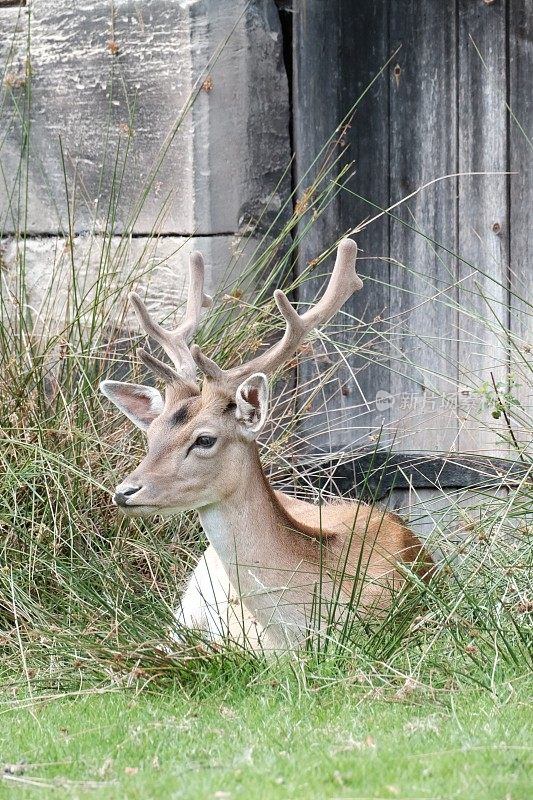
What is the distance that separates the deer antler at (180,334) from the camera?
16.6 ft

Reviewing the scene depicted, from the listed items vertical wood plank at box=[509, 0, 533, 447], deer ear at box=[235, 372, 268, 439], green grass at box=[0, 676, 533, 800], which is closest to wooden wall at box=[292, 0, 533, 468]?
vertical wood plank at box=[509, 0, 533, 447]

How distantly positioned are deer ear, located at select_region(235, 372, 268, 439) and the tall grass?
44 centimetres

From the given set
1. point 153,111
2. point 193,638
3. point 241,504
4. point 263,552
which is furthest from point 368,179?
point 193,638

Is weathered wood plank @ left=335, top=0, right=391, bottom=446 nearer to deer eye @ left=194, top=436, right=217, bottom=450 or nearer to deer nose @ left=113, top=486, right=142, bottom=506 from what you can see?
deer eye @ left=194, top=436, right=217, bottom=450

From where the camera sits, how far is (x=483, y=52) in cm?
650

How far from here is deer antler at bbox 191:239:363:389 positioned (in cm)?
500

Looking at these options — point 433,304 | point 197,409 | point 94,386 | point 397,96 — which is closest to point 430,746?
point 197,409

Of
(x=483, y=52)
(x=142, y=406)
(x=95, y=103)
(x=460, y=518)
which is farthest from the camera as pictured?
(x=95, y=103)

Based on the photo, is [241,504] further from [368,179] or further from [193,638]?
[368,179]

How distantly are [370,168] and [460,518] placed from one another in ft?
7.94

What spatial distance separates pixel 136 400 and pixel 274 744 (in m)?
1.90

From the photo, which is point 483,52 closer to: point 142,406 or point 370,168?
point 370,168

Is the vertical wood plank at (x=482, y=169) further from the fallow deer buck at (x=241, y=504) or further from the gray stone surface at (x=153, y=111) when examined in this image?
the fallow deer buck at (x=241, y=504)

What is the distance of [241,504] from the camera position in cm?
497
